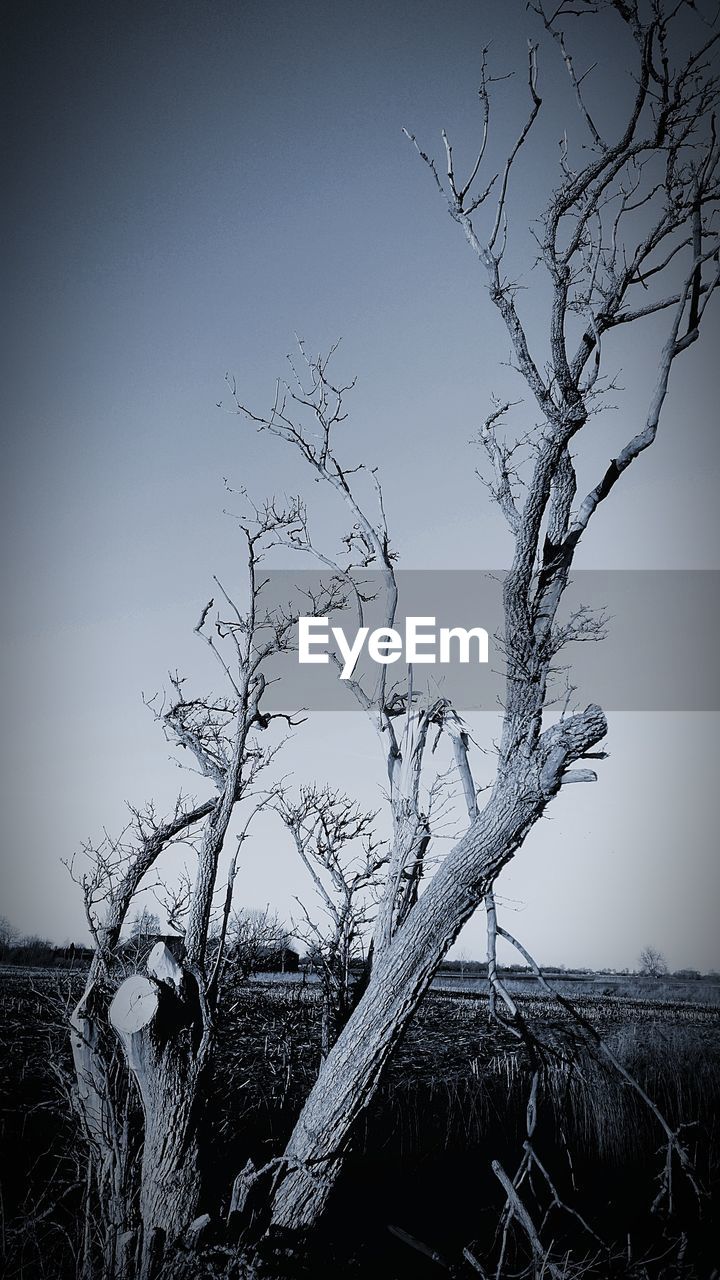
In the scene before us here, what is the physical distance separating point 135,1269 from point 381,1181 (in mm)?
5863

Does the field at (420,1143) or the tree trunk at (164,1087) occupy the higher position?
the tree trunk at (164,1087)

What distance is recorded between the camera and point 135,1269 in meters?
4.05

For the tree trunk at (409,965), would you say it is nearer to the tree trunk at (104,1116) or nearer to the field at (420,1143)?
the field at (420,1143)

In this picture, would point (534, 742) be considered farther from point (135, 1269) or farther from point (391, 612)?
point (135, 1269)

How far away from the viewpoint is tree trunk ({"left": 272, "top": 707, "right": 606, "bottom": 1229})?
167 inches

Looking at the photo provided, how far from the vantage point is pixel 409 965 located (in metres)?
4.39

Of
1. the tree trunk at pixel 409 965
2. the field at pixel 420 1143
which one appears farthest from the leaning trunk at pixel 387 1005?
the field at pixel 420 1143

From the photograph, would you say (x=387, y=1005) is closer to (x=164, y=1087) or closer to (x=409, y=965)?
(x=409, y=965)

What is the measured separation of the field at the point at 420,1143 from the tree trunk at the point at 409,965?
0.44m

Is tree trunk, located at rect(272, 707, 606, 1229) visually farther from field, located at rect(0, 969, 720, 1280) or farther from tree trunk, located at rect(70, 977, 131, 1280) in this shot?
tree trunk, located at rect(70, 977, 131, 1280)

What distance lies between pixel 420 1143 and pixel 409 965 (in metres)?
7.62

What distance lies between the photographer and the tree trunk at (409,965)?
13.9 ft

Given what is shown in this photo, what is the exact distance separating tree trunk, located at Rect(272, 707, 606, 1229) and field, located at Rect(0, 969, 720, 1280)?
443 millimetres

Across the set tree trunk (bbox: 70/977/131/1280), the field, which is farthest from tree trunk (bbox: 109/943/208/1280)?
the field
